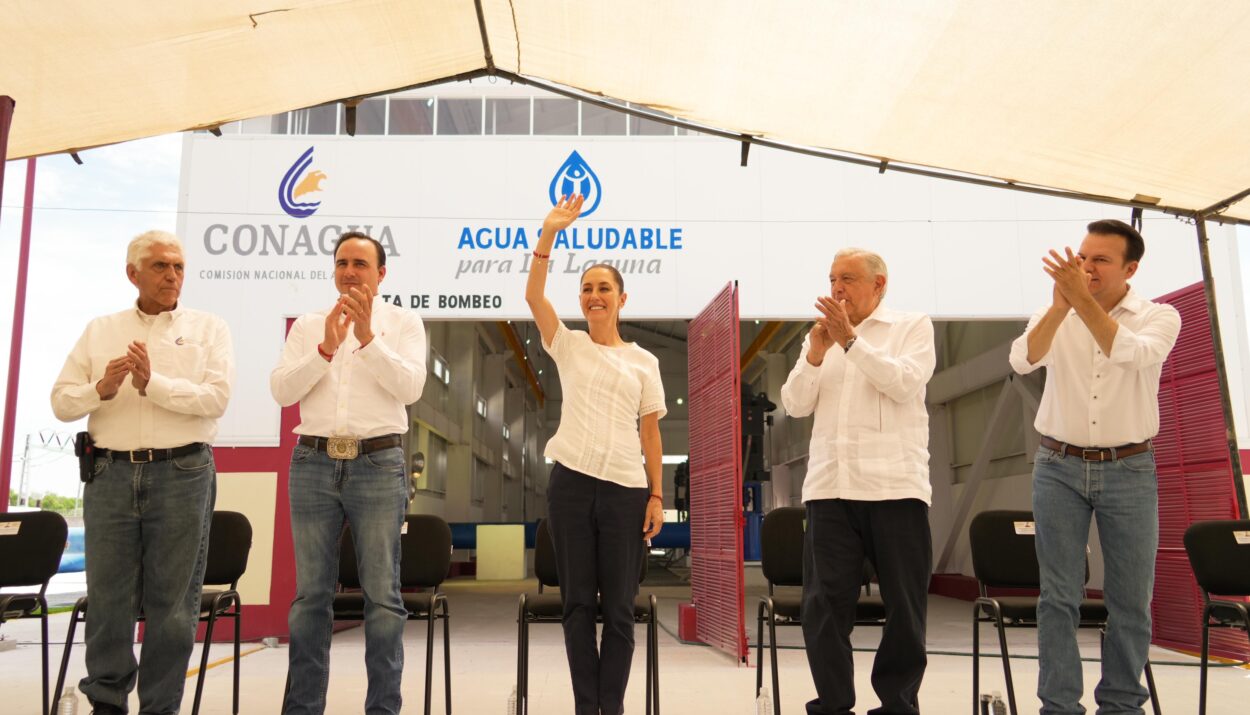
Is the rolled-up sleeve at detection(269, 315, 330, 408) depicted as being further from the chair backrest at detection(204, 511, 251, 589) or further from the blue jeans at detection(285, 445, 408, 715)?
the chair backrest at detection(204, 511, 251, 589)

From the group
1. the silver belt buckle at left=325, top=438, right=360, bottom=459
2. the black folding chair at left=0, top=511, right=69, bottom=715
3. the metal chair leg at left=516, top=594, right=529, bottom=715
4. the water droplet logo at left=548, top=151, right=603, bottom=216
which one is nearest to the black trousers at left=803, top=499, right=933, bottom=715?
the metal chair leg at left=516, top=594, right=529, bottom=715

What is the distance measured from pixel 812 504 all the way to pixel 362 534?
4.46 ft

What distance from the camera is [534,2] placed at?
3.38m

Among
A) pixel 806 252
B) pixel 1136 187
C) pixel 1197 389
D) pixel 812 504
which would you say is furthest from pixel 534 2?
pixel 1197 389

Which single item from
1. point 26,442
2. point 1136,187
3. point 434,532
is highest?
point 1136,187

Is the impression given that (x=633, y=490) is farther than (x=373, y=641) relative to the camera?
Yes

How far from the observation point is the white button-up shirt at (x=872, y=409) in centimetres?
260

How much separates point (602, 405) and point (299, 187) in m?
4.94

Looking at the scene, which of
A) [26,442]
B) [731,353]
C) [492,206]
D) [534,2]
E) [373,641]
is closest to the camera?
[373,641]

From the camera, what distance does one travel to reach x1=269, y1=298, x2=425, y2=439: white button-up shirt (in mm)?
2686

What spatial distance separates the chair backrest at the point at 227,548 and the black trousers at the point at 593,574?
5.56 ft

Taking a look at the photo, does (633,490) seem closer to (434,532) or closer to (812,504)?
(812,504)

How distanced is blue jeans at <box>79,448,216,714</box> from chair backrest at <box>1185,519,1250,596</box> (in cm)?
351

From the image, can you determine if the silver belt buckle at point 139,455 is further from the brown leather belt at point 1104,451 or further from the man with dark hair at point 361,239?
the brown leather belt at point 1104,451
